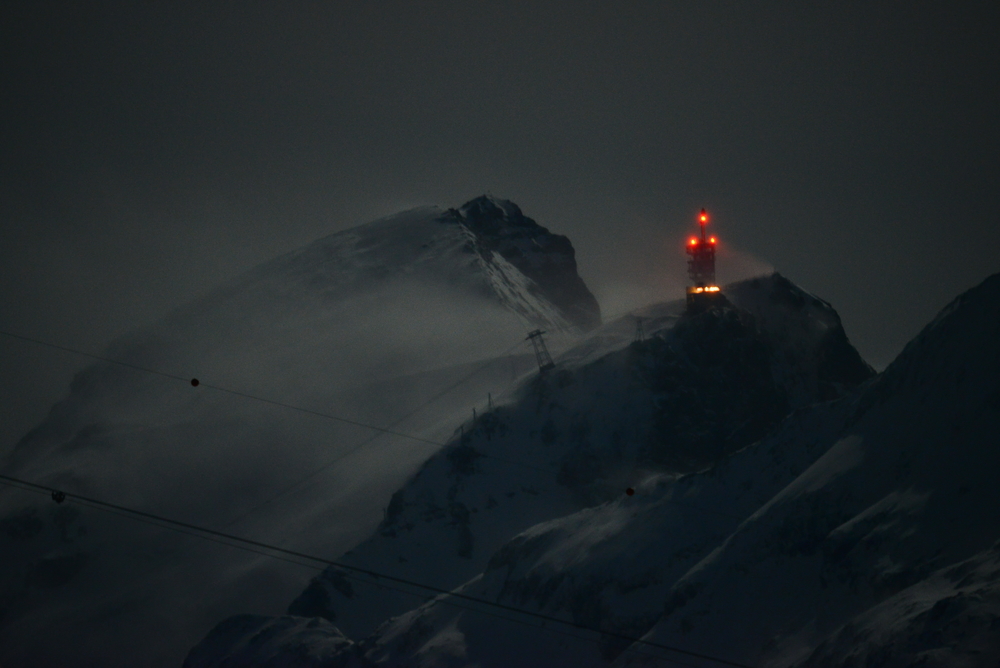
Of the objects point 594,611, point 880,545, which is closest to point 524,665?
point 594,611

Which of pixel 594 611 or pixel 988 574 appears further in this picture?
pixel 594 611

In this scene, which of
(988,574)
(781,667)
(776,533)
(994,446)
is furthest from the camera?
(776,533)

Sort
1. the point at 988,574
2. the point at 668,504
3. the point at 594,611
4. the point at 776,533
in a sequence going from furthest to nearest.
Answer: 1. the point at 668,504
2. the point at 594,611
3. the point at 776,533
4. the point at 988,574

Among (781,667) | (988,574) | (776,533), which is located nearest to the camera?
(988,574)

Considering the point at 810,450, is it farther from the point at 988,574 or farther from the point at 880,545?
the point at 988,574

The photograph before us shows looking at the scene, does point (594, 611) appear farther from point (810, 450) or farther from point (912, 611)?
point (912, 611)

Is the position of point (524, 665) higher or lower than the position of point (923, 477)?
lower

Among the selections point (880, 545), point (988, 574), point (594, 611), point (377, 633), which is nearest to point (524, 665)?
point (594, 611)

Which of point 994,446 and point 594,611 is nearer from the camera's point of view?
point 994,446

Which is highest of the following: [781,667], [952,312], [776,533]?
[952,312]
